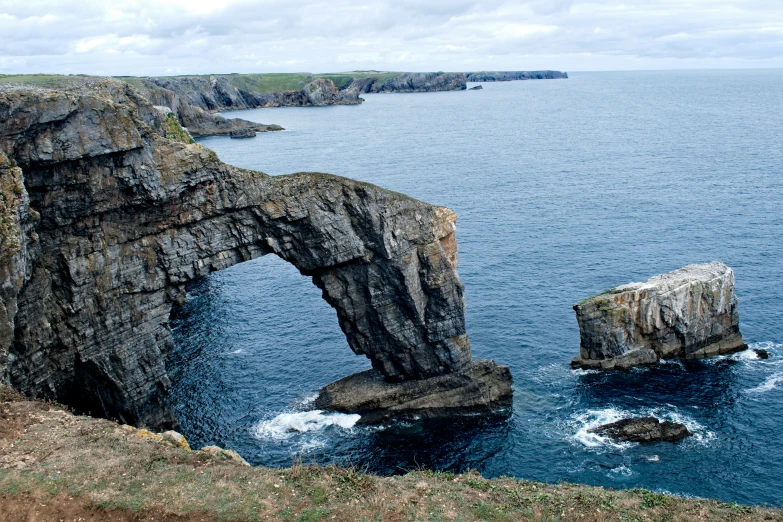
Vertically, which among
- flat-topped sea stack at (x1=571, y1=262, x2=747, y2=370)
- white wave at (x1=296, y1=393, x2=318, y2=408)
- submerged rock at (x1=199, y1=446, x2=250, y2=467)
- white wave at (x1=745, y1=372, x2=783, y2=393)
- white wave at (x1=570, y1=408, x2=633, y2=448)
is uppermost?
submerged rock at (x1=199, y1=446, x2=250, y2=467)

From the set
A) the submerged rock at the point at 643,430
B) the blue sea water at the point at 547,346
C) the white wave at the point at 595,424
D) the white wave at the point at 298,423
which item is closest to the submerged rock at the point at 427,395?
the white wave at the point at 298,423

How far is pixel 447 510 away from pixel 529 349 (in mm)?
40897

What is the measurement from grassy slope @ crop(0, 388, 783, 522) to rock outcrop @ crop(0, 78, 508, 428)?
1034 centimetres

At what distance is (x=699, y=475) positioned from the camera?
48.2m

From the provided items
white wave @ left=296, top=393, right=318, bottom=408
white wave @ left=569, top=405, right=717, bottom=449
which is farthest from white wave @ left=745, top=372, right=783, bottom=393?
white wave @ left=296, top=393, right=318, bottom=408

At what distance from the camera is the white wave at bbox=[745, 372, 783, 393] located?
59812 mm

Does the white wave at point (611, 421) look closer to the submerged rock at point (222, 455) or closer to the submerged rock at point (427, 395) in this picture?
the submerged rock at point (427, 395)

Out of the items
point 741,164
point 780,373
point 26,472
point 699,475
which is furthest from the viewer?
point 741,164

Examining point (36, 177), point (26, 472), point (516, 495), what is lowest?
point (516, 495)

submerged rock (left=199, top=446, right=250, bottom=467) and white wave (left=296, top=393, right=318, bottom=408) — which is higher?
submerged rock (left=199, top=446, right=250, bottom=467)

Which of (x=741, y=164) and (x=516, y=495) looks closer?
(x=516, y=495)

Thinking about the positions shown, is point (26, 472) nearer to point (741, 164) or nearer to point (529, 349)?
point (529, 349)

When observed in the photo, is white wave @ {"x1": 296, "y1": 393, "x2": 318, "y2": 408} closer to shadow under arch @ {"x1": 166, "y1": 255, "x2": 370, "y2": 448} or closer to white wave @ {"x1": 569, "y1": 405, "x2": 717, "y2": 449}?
shadow under arch @ {"x1": 166, "y1": 255, "x2": 370, "y2": 448}

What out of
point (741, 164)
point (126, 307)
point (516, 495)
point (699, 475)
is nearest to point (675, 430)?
point (699, 475)
